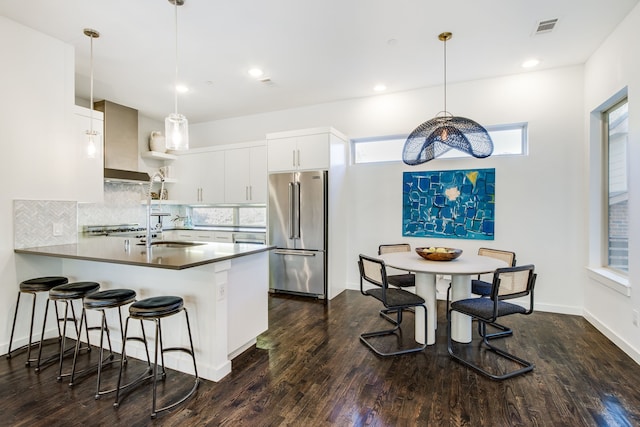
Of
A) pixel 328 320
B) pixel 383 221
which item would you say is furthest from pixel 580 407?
pixel 383 221

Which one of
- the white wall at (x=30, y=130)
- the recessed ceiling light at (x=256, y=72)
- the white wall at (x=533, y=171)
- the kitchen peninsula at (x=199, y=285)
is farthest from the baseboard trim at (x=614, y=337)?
the white wall at (x=30, y=130)

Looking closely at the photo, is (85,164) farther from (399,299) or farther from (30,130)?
(399,299)

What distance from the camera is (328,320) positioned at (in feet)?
12.2

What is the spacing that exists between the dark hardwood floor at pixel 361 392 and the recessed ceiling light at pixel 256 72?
10.3 ft

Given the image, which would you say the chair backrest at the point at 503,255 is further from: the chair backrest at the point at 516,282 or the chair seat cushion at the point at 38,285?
the chair seat cushion at the point at 38,285

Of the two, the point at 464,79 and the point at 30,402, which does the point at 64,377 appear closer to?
the point at 30,402

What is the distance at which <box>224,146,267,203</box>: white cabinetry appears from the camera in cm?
509

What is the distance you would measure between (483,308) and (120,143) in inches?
210

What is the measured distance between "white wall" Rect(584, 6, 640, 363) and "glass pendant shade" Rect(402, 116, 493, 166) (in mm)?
1177

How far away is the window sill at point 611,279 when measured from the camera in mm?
2832

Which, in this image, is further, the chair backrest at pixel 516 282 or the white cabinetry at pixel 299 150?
the white cabinetry at pixel 299 150

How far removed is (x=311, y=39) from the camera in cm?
321

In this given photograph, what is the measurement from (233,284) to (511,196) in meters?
3.59

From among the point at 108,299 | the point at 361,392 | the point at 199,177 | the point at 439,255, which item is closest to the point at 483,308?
the point at 439,255
